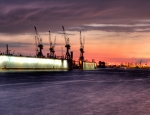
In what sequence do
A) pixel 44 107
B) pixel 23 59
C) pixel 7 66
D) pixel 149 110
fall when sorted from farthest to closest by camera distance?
pixel 23 59 < pixel 7 66 < pixel 44 107 < pixel 149 110

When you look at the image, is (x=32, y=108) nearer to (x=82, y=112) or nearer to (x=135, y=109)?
(x=82, y=112)

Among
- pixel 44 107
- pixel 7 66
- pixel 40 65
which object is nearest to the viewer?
pixel 44 107

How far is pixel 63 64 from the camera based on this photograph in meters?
197

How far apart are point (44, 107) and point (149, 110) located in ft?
21.0

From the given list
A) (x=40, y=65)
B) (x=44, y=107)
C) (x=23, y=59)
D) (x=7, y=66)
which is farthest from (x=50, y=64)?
(x=44, y=107)

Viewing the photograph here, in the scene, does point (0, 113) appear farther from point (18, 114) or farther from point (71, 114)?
point (71, 114)

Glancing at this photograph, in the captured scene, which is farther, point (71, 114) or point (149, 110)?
point (149, 110)

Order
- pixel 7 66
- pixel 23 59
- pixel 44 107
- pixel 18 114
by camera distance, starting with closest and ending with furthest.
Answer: pixel 18 114 → pixel 44 107 → pixel 7 66 → pixel 23 59

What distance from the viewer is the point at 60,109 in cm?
1798

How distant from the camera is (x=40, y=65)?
170 meters

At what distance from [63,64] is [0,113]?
180603mm

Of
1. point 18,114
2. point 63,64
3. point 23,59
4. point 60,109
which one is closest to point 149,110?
point 60,109

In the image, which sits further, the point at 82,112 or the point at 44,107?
the point at 44,107

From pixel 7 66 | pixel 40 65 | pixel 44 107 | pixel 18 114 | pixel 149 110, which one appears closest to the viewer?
pixel 18 114
